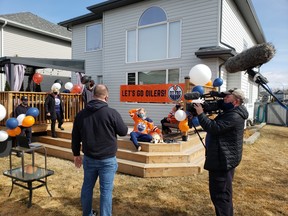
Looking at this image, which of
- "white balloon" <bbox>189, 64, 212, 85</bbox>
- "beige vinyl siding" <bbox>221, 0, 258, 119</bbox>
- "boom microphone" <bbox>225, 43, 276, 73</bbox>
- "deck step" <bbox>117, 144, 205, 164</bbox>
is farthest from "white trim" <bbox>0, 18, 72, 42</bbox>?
"boom microphone" <bbox>225, 43, 276, 73</bbox>

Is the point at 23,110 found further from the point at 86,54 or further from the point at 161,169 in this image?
the point at 86,54

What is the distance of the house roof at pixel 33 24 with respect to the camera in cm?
1527

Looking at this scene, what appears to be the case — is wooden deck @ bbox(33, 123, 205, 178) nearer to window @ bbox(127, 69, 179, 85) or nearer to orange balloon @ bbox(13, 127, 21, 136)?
orange balloon @ bbox(13, 127, 21, 136)

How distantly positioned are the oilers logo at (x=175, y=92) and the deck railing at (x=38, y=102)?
12.0ft

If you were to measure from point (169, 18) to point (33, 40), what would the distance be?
11643 millimetres

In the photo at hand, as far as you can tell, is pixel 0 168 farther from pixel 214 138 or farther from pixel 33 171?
pixel 214 138

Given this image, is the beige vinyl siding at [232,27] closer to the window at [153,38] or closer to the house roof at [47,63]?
the window at [153,38]

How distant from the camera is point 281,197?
4.04m

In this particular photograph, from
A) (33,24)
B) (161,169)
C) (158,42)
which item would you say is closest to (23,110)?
(161,169)

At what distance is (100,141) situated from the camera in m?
2.77

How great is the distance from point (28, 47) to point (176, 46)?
39.0 ft

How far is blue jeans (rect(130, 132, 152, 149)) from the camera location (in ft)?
17.9

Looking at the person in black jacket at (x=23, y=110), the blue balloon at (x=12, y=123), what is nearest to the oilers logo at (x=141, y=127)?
the blue balloon at (x=12, y=123)

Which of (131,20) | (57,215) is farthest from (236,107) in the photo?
(131,20)
